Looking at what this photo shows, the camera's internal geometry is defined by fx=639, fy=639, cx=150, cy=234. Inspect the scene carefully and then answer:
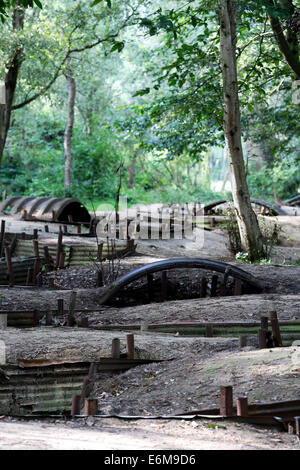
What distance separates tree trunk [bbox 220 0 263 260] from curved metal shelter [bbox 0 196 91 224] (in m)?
6.66

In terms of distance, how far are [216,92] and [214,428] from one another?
948 cm

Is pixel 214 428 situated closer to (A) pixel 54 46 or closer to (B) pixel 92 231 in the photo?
(B) pixel 92 231

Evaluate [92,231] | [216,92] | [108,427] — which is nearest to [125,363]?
[108,427]

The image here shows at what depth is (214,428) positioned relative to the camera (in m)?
4.07

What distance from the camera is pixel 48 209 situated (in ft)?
59.6

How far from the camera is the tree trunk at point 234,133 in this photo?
11461 mm

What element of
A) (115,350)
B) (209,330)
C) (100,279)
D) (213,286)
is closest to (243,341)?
(209,330)

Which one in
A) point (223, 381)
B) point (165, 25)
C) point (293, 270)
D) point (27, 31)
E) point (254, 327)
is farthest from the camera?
point (27, 31)

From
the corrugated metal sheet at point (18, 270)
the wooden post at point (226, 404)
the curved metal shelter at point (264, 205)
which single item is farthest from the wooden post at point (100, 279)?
the curved metal shelter at point (264, 205)

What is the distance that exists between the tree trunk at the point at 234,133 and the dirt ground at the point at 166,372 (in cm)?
212

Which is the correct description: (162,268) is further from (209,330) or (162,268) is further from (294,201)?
(294,201)

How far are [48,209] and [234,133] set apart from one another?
7.75 meters

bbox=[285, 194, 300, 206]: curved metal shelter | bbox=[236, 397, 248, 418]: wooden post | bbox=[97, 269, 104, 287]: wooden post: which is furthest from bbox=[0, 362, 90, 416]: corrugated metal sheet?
bbox=[285, 194, 300, 206]: curved metal shelter
